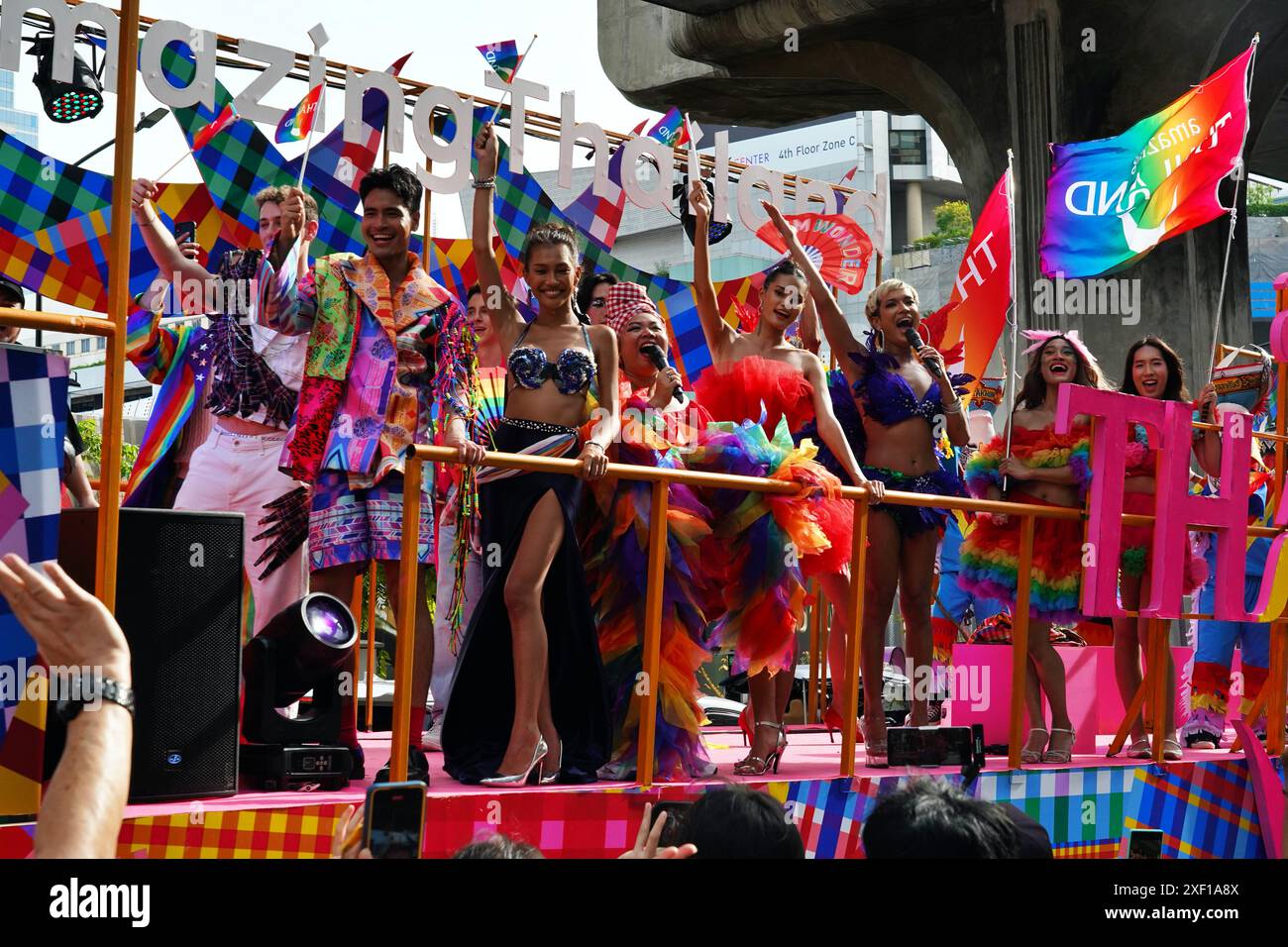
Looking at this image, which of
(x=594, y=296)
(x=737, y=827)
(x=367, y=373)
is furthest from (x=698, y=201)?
(x=737, y=827)

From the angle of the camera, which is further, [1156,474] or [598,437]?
[1156,474]

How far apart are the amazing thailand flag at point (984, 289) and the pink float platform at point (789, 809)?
7.82 feet

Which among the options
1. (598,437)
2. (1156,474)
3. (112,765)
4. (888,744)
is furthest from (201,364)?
(112,765)

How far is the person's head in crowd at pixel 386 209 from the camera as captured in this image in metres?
4.79

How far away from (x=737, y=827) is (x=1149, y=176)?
5250mm

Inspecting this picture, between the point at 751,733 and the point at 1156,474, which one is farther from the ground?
the point at 1156,474

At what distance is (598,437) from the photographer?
4.54 m

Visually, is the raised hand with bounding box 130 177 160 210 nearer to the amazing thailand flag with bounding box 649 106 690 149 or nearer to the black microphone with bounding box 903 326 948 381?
the black microphone with bounding box 903 326 948 381

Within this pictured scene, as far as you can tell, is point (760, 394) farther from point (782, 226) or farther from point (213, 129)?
point (213, 129)

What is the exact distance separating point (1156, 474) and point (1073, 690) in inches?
41.3

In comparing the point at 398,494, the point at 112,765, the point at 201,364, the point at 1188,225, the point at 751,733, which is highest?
the point at 1188,225

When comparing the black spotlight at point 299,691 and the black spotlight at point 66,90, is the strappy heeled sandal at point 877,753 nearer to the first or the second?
the black spotlight at point 299,691

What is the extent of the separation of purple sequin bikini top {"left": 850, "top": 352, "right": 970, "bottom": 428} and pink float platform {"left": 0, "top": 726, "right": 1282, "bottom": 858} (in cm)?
131

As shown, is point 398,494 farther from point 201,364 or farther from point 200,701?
point 201,364
